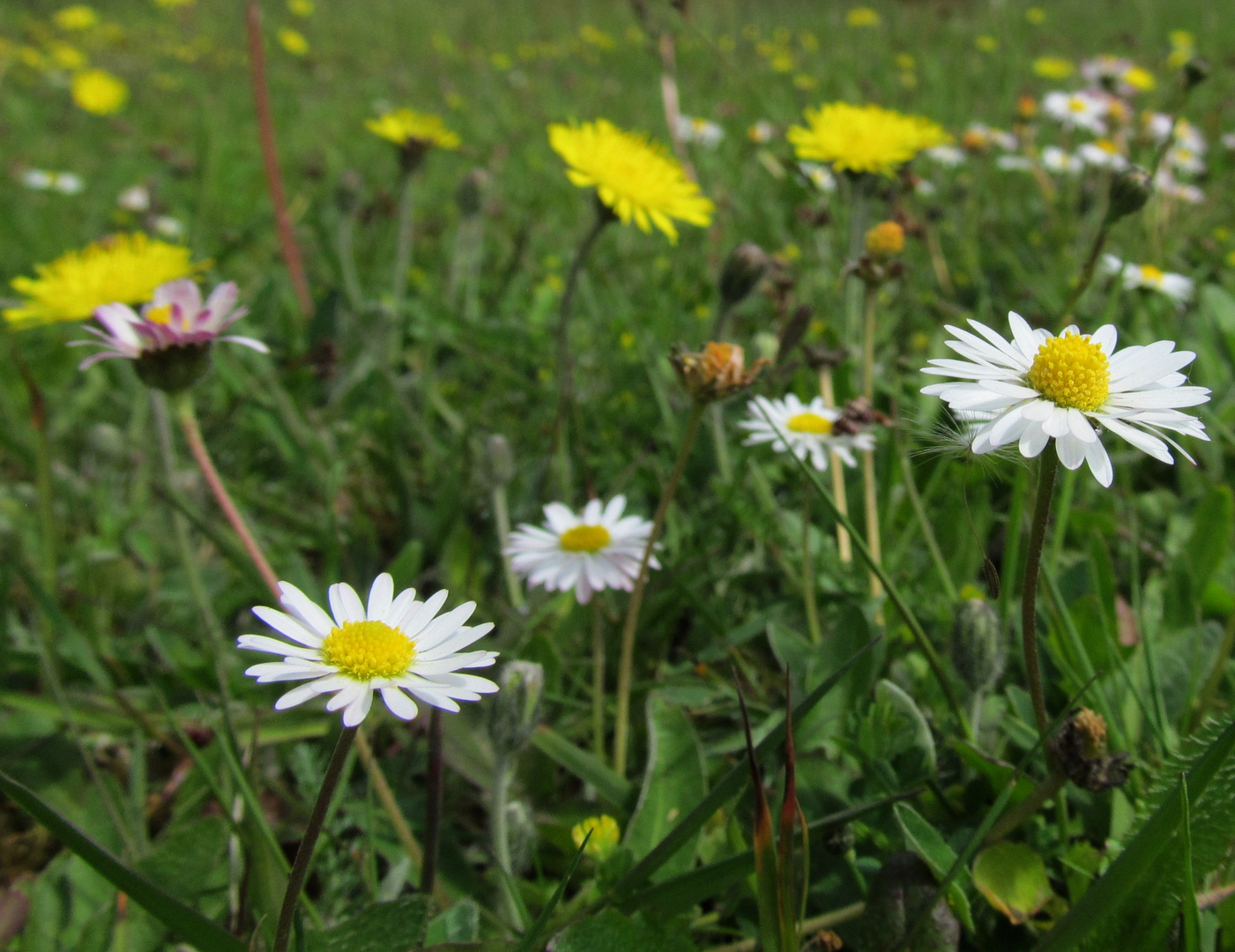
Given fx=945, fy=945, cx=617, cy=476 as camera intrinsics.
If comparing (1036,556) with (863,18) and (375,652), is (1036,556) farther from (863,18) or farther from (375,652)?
(863,18)

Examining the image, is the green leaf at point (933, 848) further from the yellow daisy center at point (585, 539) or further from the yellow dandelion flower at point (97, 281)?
the yellow dandelion flower at point (97, 281)

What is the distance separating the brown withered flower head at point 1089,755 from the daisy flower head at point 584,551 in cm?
54

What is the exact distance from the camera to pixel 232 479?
2.14 meters

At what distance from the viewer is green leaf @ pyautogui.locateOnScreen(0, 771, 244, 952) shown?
0.72m

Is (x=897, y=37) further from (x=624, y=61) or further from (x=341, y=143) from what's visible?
(x=341, y=143)

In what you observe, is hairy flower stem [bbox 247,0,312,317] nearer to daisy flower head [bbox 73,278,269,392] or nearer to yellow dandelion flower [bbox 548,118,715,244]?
yellow dandelion flower [bbox 548,118,715,244]

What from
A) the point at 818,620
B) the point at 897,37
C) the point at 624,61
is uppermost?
the point at 897,37

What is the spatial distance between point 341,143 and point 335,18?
17.4 ft

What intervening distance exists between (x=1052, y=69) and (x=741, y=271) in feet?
16.5

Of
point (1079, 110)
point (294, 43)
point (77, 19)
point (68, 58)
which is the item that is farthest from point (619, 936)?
point (77, 19)

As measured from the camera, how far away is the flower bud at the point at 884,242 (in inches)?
55.1

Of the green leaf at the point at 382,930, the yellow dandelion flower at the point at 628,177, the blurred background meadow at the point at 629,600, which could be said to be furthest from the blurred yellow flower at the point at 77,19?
the green leaf at the point at 382,930

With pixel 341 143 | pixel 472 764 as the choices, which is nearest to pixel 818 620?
pixel 472 764

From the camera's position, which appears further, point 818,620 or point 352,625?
point 818,620
